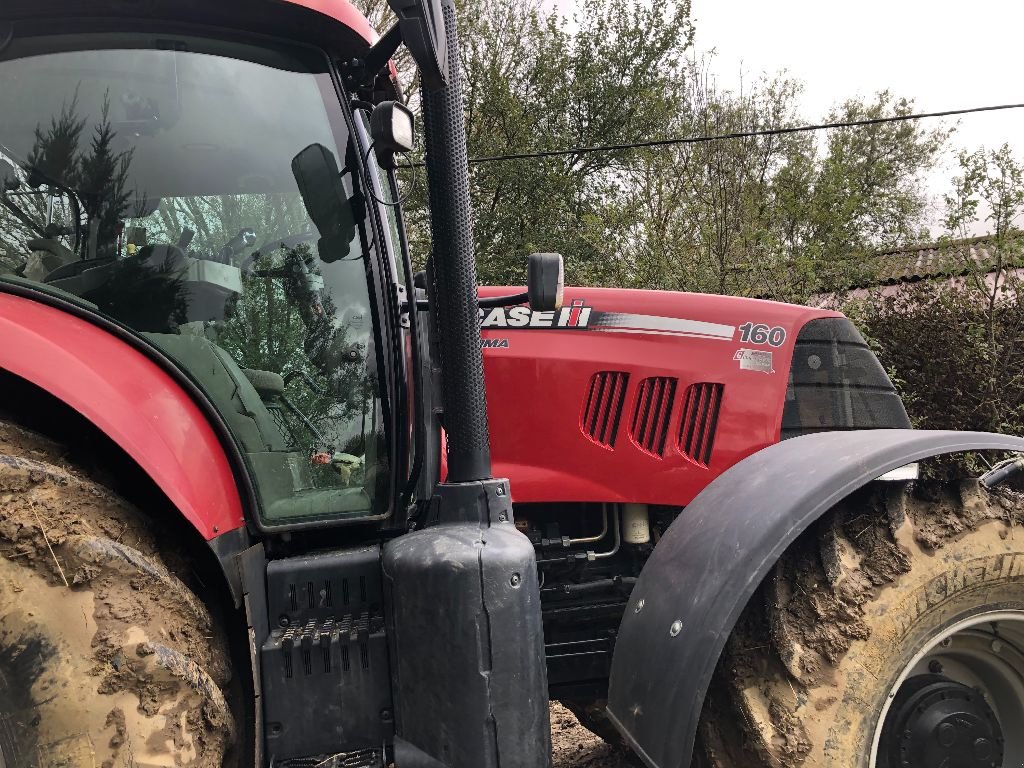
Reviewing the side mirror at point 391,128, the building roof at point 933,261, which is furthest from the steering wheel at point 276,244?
the building roof at point 933,261

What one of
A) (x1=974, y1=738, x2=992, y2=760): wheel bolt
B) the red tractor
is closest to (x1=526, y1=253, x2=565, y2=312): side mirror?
the red tractor

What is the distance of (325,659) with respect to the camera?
73.2 inches

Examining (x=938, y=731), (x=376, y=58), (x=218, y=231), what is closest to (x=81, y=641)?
(x=218, y=231)

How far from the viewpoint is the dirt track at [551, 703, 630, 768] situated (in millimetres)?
3129

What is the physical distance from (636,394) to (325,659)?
1.42 m

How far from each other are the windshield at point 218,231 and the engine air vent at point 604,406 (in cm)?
92

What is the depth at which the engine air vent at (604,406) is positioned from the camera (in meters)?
2.76

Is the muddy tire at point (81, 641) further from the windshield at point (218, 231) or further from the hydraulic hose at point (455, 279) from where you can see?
the hydraulic hose at point (455, 279)

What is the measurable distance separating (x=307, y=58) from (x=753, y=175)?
10.6 metres

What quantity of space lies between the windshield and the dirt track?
1.75 metres

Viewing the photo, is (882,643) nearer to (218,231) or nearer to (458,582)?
(458,582)

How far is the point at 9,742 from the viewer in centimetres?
145

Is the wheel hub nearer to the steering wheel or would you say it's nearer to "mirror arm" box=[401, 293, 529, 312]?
"mirror arm" box=[401, 293, 529, 312]

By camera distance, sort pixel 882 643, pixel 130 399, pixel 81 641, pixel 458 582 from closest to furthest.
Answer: pixel 81 641 → pixel 130 399 → pixel 458 582 → pixel 882 643
